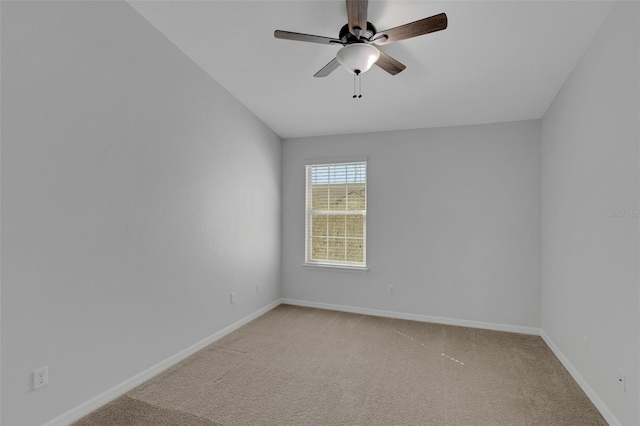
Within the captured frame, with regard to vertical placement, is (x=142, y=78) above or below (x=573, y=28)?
below

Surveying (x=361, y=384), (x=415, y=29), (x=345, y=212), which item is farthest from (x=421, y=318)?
(x=415, y=29)

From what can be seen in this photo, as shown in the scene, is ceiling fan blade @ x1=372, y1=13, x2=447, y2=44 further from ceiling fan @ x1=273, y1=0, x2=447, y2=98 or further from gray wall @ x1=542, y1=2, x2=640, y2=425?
gray wall @ x1=542, y1=2, x2=640, y2=425

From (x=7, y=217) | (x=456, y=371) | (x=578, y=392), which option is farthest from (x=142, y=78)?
(x=578, y=392)

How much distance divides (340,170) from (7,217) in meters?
3.44

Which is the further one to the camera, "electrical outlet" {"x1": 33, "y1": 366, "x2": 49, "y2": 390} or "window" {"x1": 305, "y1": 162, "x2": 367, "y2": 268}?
"window" {"x1": 305, "y1": 162, "x2": 367, "y2": 268}

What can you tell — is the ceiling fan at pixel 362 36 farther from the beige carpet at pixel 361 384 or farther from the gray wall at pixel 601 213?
the beige carpet at pixel 361 384

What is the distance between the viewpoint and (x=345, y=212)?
14.5ft

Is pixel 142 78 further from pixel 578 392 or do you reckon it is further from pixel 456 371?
pixel 578 392

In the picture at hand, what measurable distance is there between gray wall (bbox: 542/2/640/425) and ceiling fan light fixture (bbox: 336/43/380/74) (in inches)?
56.5

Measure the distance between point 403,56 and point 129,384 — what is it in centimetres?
340

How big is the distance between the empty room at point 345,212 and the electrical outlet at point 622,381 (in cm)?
3

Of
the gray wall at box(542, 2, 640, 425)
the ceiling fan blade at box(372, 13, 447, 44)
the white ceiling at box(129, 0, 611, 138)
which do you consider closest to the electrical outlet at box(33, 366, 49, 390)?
the white ceiling at box(129, 0, 611, 138)

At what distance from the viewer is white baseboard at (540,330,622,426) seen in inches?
77.9

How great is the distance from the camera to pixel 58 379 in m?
1.91
